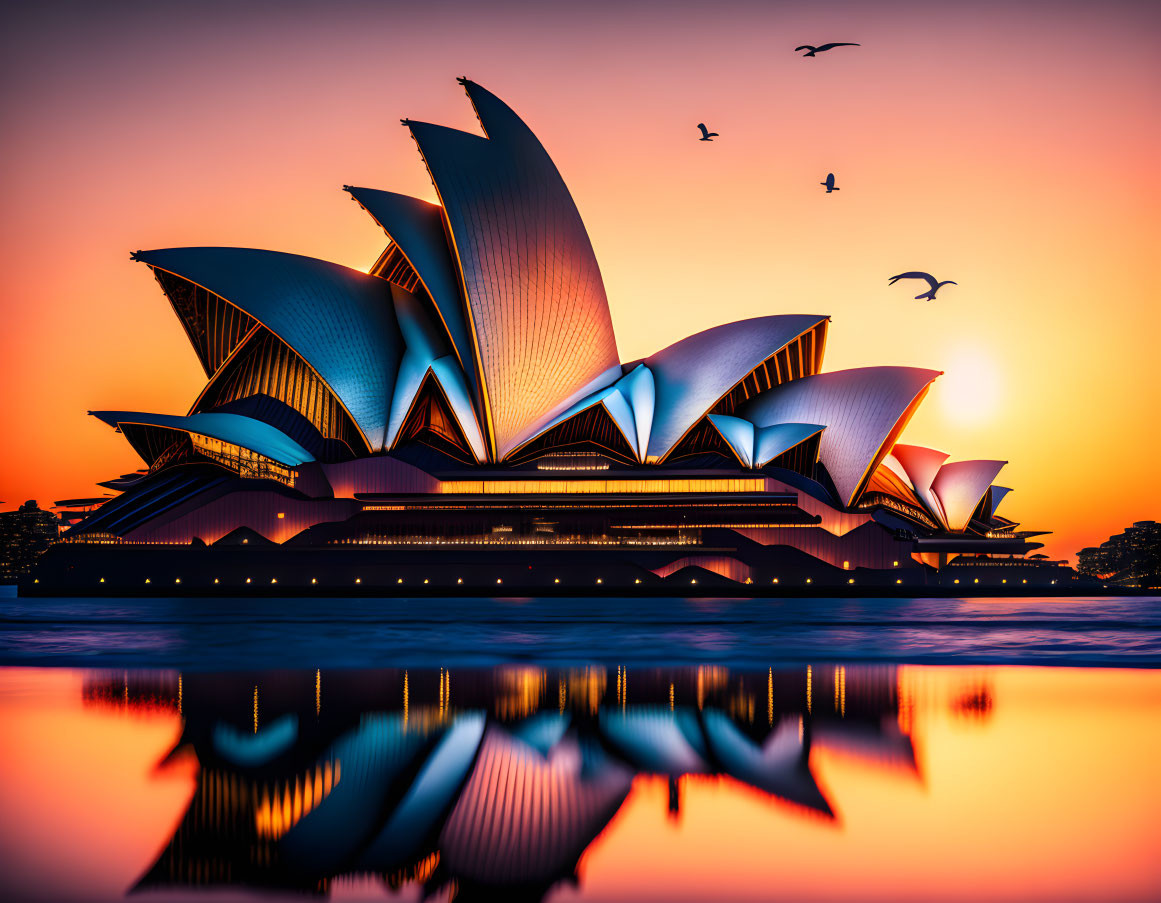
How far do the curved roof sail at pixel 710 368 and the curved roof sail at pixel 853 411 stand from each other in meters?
2.51

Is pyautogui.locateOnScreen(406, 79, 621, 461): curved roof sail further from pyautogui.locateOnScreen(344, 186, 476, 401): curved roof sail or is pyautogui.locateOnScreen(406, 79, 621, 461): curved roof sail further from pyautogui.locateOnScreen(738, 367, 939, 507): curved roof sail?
pyautogui.locateOnScreen(738, 367, 939, 507): curved roof sail

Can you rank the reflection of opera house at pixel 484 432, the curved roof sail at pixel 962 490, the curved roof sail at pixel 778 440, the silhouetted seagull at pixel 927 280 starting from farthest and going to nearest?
the curved roof sail at pixel 962 490, the curved roof sail at pixel 778 440, the reflection of opera house at pixel 484 432, the silhouetted seagull at pixel 927 280

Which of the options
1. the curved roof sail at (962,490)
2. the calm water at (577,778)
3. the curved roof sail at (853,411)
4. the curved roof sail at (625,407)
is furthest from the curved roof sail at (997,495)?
the calm water at (577,778)

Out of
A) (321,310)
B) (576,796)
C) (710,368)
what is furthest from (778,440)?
(576,796)

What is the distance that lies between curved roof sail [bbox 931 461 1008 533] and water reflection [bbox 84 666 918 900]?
56025 millimetres

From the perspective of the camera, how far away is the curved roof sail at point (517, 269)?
201ft

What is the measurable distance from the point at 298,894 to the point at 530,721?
7577mm

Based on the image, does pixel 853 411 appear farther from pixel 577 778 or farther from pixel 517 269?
pixel 577 778

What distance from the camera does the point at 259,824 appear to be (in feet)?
30.0

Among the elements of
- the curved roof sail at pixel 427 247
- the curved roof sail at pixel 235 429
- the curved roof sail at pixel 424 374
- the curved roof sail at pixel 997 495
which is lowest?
the curved roof sail at pixel 997 495

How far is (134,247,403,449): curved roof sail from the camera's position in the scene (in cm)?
6525

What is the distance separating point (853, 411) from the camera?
67.4 meters

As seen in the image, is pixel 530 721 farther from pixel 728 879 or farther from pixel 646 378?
pixel 646 378

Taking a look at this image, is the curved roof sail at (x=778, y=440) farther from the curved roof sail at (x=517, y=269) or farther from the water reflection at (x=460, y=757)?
the water reflection at (x=460, y=757)
